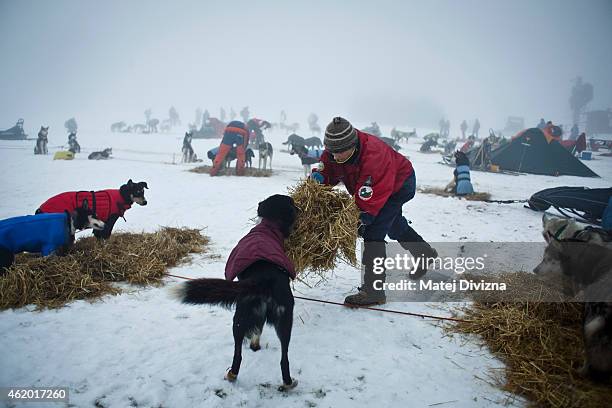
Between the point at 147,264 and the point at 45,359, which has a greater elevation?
the point at 147,264

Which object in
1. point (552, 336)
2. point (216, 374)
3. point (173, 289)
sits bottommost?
point (216, 374)

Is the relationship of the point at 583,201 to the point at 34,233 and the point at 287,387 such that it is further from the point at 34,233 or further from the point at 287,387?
the point at 34,233

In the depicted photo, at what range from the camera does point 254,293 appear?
7.52 ft

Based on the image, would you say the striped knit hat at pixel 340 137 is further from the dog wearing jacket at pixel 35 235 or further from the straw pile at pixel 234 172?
the straw pile at pixel 234 172

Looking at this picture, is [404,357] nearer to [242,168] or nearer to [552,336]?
[552,336]

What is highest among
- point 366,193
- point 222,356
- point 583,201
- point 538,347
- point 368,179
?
point 368,179

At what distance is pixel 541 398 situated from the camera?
7.27 feet

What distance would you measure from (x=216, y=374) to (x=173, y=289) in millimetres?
856

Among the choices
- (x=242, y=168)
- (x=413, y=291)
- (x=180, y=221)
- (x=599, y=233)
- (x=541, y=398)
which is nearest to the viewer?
(x=541, y=398)

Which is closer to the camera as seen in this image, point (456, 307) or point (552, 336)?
point (552, 336)

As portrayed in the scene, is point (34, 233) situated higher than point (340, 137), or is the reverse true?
point (340, 137)

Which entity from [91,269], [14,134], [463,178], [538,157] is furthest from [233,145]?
[14,134]

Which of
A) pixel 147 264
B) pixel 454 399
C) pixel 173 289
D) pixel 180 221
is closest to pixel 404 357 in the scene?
pixel 454 399

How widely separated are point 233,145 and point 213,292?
1357 centimetres
